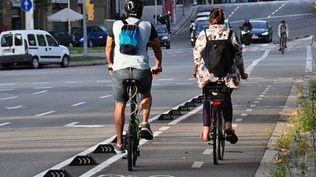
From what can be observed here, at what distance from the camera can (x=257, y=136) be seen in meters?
13.3

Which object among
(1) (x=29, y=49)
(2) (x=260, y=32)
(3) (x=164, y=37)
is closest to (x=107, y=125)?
(1) (x=29, y=49)

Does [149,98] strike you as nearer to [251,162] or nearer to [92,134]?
[251,162]

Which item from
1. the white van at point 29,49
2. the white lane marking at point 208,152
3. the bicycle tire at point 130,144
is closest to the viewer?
the bicycle tire at point 130,144

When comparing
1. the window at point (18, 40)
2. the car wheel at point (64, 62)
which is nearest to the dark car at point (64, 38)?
the car wheel at point (64, 62)

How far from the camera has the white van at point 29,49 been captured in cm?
3769

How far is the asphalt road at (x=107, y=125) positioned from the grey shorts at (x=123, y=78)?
90cm

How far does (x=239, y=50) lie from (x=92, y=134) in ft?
13.6

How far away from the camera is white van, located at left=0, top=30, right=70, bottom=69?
37.7 m

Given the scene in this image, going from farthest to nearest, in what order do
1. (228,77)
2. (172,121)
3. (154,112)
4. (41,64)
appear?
(41,64) → (154,112) → (172,121) → (228,77)

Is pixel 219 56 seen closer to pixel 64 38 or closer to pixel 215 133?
pixel 215 133

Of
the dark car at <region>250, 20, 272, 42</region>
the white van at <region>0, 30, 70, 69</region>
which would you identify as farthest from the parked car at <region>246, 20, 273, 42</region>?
the white van at <region>0, 30, 70, 69</region>

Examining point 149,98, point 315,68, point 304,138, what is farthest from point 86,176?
point 315,68

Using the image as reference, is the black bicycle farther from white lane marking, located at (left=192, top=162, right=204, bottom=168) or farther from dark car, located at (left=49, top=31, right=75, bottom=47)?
dark car, located at (left=49, top=31, right=75, bottom=47)

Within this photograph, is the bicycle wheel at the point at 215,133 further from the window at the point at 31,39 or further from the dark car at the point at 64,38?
the dark car at the point at 64,38
